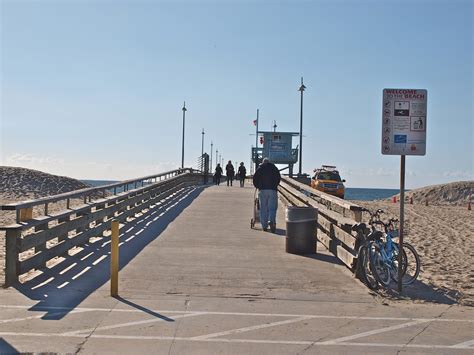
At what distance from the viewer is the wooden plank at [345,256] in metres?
11.2

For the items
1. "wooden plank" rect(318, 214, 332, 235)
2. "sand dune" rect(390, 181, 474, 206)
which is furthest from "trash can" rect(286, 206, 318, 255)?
"sand dune" rect(390, 181, 474, 206)

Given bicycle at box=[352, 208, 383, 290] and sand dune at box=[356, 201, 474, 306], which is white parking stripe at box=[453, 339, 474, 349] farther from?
bicycle at box=[352, 208, 383, 290]

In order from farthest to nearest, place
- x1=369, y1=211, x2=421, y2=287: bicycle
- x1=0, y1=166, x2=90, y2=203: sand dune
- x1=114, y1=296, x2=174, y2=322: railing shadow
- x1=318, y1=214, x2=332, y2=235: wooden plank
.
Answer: x1=0, y1=166, x2=90, y2=203: sand dune
x1=318, y1=214, x2=332, y2=235: wooden plank
x1=369, y1=211, x2=421, y2=287: bicycle
x1=114, y1=296, x2=174, y2=322: railing shadow

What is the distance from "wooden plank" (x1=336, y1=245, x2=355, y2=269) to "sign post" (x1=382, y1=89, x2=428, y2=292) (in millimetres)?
1515

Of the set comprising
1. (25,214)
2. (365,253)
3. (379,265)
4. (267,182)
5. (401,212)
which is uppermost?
(267,182)

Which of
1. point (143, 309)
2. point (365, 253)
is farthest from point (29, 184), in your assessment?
point (143, 309)

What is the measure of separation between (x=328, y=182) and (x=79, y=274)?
95.7ft

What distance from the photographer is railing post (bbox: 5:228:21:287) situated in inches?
372

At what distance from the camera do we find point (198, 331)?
736cm

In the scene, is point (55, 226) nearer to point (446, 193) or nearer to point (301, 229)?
point (301, 229)

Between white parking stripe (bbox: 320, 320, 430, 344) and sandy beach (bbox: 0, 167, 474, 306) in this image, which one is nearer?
white parking stripe (bbox: 320, 320, 430, 344)

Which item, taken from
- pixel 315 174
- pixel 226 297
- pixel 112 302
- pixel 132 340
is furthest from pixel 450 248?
pixel 315 174

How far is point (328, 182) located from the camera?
127 feet

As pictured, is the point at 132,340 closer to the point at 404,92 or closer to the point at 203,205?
the point at 404,92
